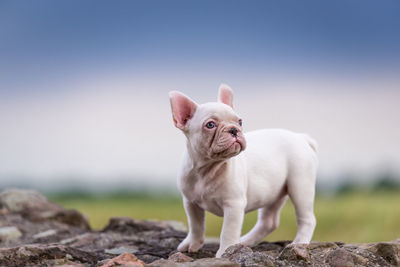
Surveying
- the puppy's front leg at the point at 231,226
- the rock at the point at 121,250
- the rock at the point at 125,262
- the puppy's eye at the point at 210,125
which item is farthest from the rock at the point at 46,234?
the puppy's eye at the point at 210,125

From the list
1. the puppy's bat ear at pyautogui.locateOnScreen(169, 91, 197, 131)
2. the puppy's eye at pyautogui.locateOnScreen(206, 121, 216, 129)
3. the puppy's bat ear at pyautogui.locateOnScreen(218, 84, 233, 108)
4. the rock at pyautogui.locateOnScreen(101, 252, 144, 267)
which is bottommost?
the rock at pyautogui.locateOnScreen(101, 252, 144, 267)

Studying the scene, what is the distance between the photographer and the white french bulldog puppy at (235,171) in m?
4.02

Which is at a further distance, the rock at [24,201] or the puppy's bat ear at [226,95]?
the rock at [24,201]

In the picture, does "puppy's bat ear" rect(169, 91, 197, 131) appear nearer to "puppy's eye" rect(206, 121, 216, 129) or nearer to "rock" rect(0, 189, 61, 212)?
"puppy's eye" rect(206, 121, 216, 129)

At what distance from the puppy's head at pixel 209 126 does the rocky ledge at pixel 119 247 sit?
748 millimetres

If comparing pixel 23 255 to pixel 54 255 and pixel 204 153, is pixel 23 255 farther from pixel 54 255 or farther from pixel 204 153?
pixel 204 153

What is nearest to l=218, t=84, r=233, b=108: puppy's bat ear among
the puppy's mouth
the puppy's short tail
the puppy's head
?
the puppy's head

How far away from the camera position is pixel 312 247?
4.12 metres

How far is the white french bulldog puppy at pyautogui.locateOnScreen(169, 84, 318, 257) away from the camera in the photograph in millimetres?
4020

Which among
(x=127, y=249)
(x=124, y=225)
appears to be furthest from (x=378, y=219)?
(x=127, y=249)

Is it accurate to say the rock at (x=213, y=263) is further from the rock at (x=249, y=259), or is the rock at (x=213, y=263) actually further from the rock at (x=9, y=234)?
the rock at (x=9, y=234)

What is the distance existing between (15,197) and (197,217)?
4079mm

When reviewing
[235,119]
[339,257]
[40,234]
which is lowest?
[40,234]

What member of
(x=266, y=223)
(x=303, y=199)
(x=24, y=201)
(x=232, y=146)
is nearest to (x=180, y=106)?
(x=232, y=146)
